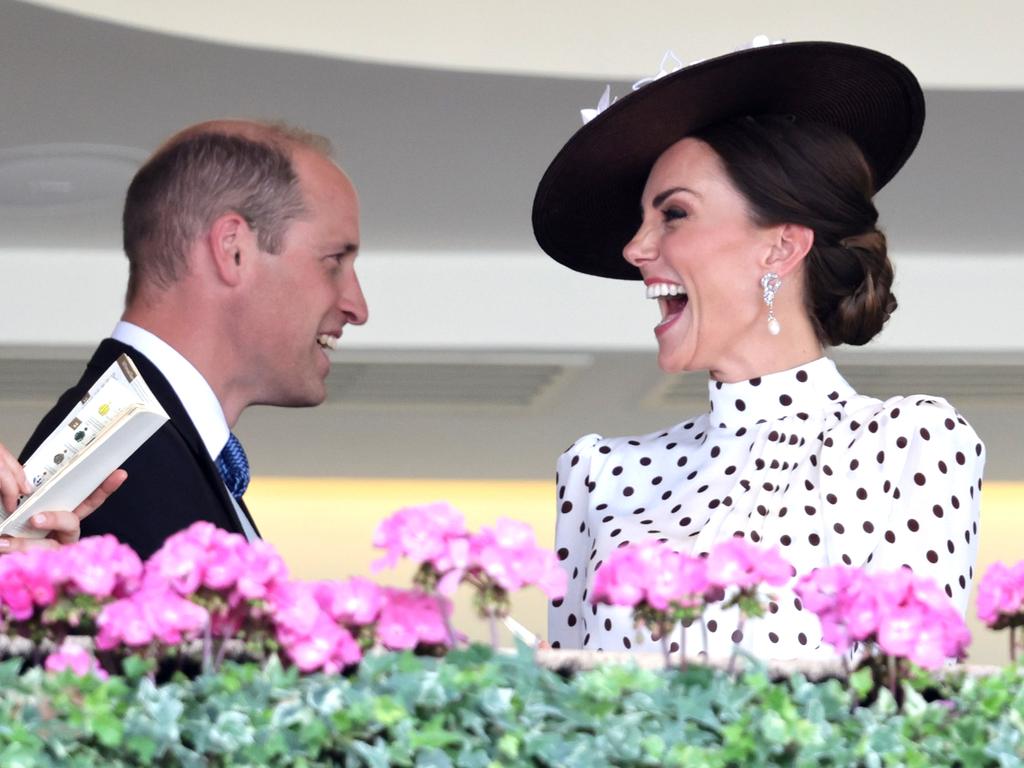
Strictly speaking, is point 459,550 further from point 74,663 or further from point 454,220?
point 454,220

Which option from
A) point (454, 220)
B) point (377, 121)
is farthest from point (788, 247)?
point (454, 220)

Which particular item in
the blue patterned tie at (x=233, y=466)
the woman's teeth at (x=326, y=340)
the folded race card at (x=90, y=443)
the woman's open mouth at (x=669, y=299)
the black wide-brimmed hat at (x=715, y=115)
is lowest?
the folded race card at (x=90, y=443)

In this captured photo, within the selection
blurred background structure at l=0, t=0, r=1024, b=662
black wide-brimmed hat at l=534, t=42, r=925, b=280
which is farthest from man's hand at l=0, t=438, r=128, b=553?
blurred background structure at l=0, t=0, r=1024, b=662

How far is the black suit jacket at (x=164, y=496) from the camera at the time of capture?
1.85 metres

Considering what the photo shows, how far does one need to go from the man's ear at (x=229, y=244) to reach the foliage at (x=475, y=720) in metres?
1.40

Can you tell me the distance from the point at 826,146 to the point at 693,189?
0.18 meters

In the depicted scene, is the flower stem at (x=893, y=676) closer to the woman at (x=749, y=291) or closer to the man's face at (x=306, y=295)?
the woman at (x=749, y=291)

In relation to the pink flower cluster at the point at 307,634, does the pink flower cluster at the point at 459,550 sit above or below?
above

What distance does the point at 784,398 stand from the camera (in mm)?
2131

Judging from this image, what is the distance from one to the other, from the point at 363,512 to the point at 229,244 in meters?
5.45

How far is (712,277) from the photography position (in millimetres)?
2139

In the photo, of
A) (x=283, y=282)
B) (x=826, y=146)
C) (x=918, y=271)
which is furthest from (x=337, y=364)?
(x=826, y=146)

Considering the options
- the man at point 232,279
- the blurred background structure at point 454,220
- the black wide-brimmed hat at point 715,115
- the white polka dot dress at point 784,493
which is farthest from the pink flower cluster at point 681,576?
the blurred background structure at point 454,220

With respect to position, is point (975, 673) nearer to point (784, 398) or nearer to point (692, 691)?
point (692, 691)
